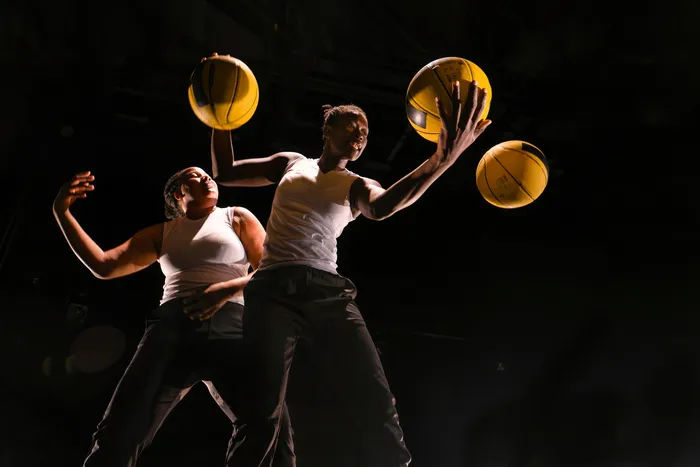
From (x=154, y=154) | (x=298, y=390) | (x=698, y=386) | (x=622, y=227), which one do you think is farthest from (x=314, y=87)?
(x=698, y=386)

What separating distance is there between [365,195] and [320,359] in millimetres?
548

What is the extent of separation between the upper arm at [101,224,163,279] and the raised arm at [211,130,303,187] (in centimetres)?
48

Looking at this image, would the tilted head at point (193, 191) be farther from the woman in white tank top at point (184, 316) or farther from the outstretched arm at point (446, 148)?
the outstretched arm at point (446, 148)

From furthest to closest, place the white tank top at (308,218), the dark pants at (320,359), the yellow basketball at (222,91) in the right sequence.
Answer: the yellow basketball at (222,91), the white tank top at (308,218), the dark pants at (320,359)

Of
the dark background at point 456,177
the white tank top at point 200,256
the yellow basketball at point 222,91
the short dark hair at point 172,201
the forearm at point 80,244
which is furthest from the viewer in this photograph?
the dark background at point 456,177

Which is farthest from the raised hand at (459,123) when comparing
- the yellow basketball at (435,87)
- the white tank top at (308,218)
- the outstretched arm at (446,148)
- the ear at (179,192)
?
the ear at (179,192)

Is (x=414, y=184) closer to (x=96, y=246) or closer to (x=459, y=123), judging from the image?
(x=459, y=123)

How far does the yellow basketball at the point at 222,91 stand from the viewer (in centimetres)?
219

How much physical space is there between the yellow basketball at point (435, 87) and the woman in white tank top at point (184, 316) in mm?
811

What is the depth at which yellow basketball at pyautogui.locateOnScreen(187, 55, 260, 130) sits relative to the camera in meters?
2.19

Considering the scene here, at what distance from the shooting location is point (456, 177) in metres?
4.90

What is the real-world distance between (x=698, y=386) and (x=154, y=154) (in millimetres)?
4237

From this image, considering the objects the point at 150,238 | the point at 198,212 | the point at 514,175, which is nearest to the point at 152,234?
the point at 150,238

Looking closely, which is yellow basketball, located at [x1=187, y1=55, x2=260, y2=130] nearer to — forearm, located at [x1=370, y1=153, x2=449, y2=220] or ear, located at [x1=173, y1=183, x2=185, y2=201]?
ear, located at [x1=173, y1=183, x2=185, y2=201]
